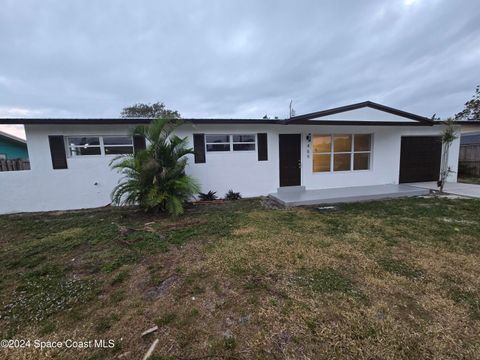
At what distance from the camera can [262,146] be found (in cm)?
763

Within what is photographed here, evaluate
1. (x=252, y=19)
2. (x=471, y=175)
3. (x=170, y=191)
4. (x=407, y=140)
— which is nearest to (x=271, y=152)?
(x=170, y=191)

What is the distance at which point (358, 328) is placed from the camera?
179 cm

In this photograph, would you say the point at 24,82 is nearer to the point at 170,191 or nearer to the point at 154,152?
the point at 154,152

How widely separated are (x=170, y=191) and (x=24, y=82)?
10.6 meters

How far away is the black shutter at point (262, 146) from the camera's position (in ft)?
24.8

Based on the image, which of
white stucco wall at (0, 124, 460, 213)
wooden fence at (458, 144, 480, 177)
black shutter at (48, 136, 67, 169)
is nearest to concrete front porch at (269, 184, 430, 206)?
white stucco wall at (0, 124, 460, 213)

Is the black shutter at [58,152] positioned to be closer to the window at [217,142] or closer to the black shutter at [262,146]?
the window at [217,142]

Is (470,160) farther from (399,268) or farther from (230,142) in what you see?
(399,268)

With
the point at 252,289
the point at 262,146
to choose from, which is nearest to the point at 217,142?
the point at 262,146

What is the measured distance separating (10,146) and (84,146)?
9322mm

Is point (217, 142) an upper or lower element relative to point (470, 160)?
upper

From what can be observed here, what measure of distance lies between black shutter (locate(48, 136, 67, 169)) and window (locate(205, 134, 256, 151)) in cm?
440

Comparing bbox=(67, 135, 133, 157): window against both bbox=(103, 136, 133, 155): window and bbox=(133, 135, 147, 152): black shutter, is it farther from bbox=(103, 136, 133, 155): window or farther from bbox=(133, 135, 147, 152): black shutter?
bbox=(133, 135, 147, 152): black shutter

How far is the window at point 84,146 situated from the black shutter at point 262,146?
5.32m
